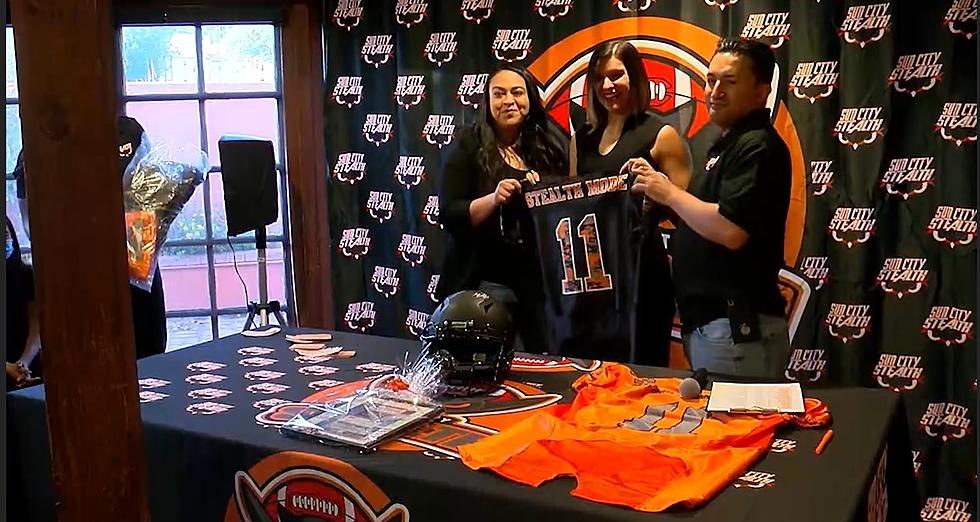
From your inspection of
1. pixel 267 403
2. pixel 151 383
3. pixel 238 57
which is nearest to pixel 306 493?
pixel 267 403

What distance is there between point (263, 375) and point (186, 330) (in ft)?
5.04

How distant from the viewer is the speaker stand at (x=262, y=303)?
3.78 metres

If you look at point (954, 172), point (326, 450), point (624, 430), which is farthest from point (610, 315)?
point (326, 450)

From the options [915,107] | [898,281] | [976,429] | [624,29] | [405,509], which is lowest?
[976,429]

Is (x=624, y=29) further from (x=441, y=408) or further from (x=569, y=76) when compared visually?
(x=441, y=408)

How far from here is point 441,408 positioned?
7.52 ft

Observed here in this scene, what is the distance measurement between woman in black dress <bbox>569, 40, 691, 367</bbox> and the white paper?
1.10 metres

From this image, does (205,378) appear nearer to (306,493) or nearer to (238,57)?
(306,493)

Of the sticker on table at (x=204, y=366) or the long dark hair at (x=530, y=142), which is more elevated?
the long dark hair at (x=530, y=142)

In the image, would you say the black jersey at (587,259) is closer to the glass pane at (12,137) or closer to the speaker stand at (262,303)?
the speaker stand at (262,303)

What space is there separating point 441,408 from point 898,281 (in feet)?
5.85

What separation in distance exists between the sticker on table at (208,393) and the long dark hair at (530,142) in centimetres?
162

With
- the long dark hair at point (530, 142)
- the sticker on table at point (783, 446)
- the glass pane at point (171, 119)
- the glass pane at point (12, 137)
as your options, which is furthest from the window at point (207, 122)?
the sticker on table at point (783, 446)

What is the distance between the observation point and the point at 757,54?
10.7 feet
